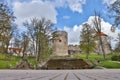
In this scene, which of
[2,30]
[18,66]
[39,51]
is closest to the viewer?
[2,30]

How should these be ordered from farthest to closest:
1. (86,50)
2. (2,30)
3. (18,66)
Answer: (86,50)
(18,66)
(2,30)

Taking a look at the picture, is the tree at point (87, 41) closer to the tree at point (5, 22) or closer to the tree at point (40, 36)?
the tree at point (40, 36)

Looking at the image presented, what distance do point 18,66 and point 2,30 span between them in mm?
11711

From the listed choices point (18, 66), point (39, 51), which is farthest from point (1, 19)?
point (39, 51)

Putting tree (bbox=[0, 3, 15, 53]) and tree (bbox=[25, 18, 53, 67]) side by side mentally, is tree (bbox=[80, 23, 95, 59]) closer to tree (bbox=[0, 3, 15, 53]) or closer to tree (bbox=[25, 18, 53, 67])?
tree (bbox=[25, 18, 53, 67])

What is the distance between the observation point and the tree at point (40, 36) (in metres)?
54.6

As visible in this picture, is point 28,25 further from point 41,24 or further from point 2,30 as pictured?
point 2,30

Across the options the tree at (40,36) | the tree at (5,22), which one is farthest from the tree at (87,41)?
the tree at (5,22)

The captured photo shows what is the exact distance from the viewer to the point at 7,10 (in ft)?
127

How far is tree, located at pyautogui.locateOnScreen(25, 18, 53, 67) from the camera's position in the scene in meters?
54.6

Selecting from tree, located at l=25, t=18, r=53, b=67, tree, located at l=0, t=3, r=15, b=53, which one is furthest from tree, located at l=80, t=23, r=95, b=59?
tree, located at l=0, t=3, r=15, b=53

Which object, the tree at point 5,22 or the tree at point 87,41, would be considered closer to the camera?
the tree at point 5,22

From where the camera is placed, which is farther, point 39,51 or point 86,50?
point 86,50

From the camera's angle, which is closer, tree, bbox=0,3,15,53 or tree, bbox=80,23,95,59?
tree, bbox=0,3,15,53
